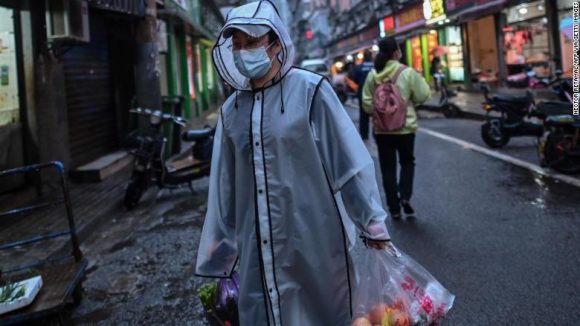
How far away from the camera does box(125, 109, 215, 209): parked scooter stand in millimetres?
7629

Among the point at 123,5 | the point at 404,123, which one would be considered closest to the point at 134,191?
the point at 123,5

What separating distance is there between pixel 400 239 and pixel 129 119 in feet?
26.0

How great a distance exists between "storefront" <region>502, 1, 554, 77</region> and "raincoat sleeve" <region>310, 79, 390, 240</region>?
15.6m

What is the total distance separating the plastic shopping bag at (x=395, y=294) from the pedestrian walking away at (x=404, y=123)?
3.42 meters

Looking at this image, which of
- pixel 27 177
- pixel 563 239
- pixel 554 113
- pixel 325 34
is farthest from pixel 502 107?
pixel 325 34

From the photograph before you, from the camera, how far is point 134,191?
762 centimetres

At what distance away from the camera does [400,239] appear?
5332mm

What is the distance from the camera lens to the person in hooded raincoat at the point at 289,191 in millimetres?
2268

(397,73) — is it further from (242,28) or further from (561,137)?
(242,28)

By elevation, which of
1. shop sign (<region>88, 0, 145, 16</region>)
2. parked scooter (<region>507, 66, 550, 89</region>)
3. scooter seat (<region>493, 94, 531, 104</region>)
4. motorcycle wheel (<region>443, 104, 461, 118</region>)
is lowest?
scooter seat (<region>493, 94, 531, 104</region>)

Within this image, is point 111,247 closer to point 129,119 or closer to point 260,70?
point 260,70

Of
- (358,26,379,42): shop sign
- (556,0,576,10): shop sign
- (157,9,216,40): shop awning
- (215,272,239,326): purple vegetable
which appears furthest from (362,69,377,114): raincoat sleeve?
(358,26,379,42): shop sign

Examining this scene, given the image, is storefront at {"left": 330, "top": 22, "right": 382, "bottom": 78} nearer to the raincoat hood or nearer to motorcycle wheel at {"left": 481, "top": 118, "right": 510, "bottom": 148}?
motorcycle wheel at {"left": 481, "top": 118, "right": 510, "bottom": 148}

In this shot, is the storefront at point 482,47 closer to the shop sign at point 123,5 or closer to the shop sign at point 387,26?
the shop sign at point 387,26
